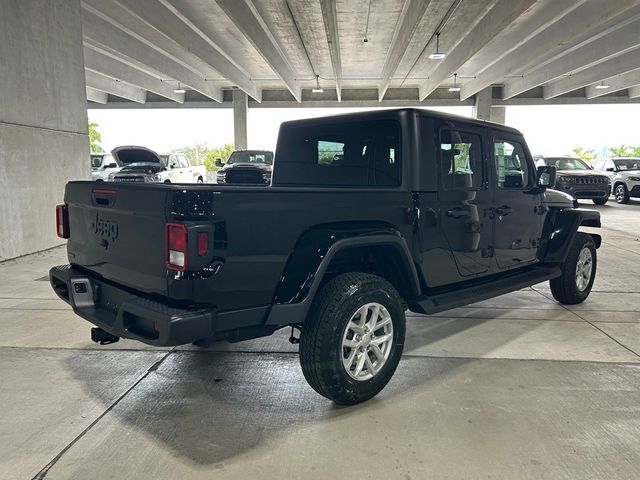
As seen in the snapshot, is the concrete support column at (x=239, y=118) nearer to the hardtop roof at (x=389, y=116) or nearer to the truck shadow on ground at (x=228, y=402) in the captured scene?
the hardtop roof at (x=389, y=116)

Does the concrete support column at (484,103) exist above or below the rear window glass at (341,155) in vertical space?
above

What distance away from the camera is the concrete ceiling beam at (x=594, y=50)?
15203mm

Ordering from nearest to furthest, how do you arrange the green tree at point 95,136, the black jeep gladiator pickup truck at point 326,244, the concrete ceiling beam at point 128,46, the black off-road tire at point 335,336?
the black jeep gladiator pickup truck at point 326,244 < the black off-road tire at point 335,336 < the concrete ceiling beam at point 128,46 < the green tree at point 95,136

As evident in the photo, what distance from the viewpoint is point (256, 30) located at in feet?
46.3

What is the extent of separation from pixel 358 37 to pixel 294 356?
49.1 feet

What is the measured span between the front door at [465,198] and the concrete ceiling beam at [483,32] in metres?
9.17

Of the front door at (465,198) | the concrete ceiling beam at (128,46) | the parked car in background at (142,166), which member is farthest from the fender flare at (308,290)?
the concrete ceiling beam at (128,46)

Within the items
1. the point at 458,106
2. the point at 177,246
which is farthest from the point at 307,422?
the point at 458,106

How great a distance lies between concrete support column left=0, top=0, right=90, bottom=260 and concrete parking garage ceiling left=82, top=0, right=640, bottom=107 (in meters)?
4.06

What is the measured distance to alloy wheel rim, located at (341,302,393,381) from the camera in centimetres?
284

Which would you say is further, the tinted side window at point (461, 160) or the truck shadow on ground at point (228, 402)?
the tinted side window at point (461, 160)

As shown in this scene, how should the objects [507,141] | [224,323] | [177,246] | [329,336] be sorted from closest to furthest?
[177,246] < [224,323] < [329,336] < [507,141]

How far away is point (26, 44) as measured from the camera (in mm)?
7688

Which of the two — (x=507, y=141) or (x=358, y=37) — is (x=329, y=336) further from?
(x=358, y=37)
